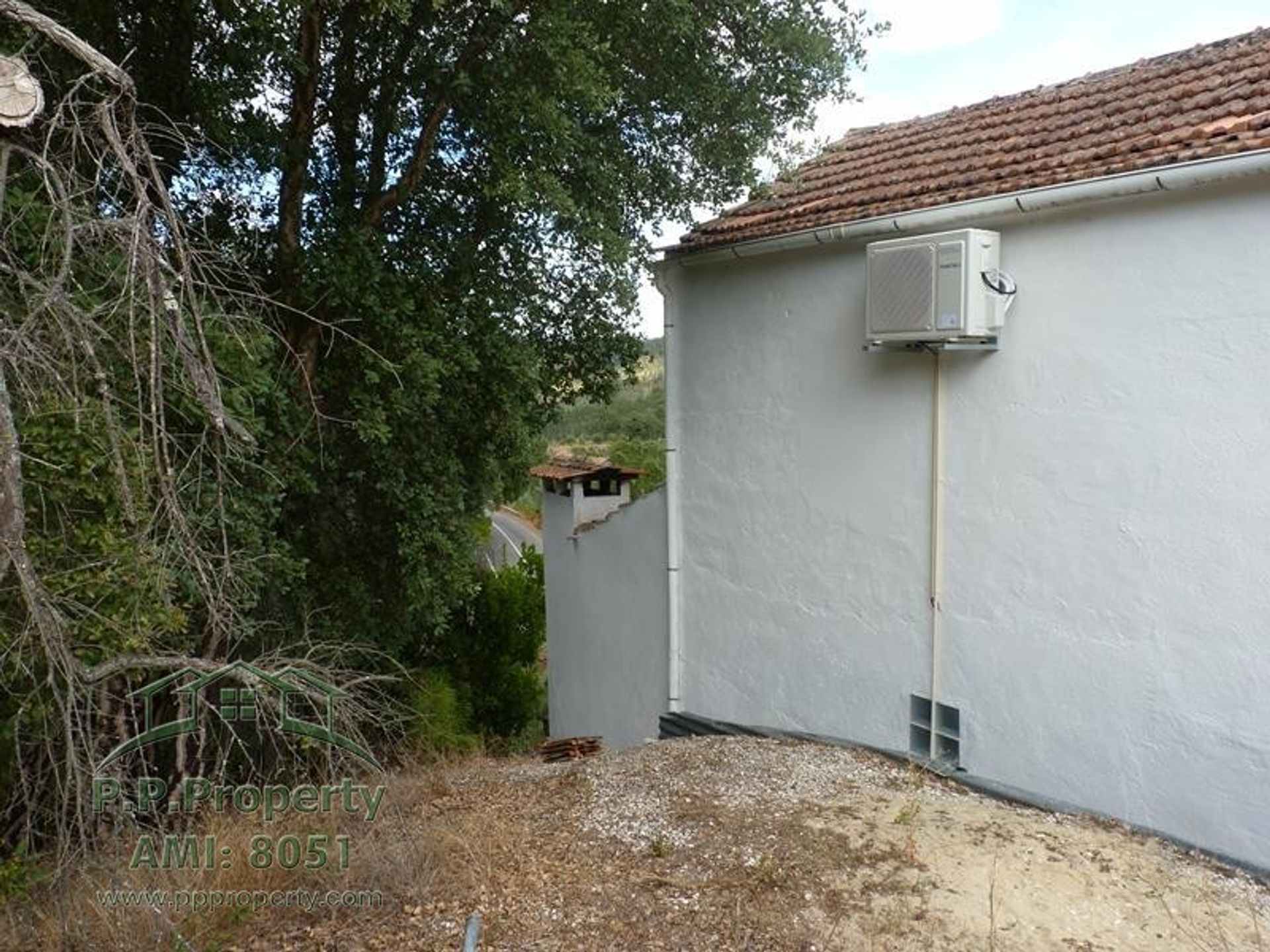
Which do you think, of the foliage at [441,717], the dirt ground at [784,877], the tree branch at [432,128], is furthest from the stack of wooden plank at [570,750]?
the tree branch at [432,128]

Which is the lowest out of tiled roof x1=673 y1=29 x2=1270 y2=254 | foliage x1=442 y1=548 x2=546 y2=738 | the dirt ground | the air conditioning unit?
foliage x1=442 y1=548 x2=546 y2=738

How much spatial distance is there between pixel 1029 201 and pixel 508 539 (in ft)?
56.5

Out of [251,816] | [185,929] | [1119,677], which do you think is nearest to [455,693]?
[251,816]

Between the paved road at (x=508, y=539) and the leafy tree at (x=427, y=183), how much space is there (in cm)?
479

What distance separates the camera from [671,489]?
7945 millimetres

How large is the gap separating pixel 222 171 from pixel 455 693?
23.8 feet

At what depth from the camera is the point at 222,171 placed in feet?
22.7

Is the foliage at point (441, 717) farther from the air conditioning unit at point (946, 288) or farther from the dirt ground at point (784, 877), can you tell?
the air conditioning unit at point (946, 288)

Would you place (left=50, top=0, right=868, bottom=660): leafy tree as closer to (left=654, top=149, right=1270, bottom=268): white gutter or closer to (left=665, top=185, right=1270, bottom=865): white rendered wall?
(left=654, top=149, right=1270, bottom=268): white gutter

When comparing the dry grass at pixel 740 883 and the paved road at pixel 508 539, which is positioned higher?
the dry grass at pixel 740 883

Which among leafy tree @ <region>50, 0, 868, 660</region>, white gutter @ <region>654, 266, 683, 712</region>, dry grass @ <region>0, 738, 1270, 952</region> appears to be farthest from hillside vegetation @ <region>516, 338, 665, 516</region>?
dry grass @ <region>0, 738, 1270, 952</region>

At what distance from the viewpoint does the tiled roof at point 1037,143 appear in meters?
4.85

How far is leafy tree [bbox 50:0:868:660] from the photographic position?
6566mm

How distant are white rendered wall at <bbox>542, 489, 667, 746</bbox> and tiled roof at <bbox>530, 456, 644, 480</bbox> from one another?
292 millimetres
